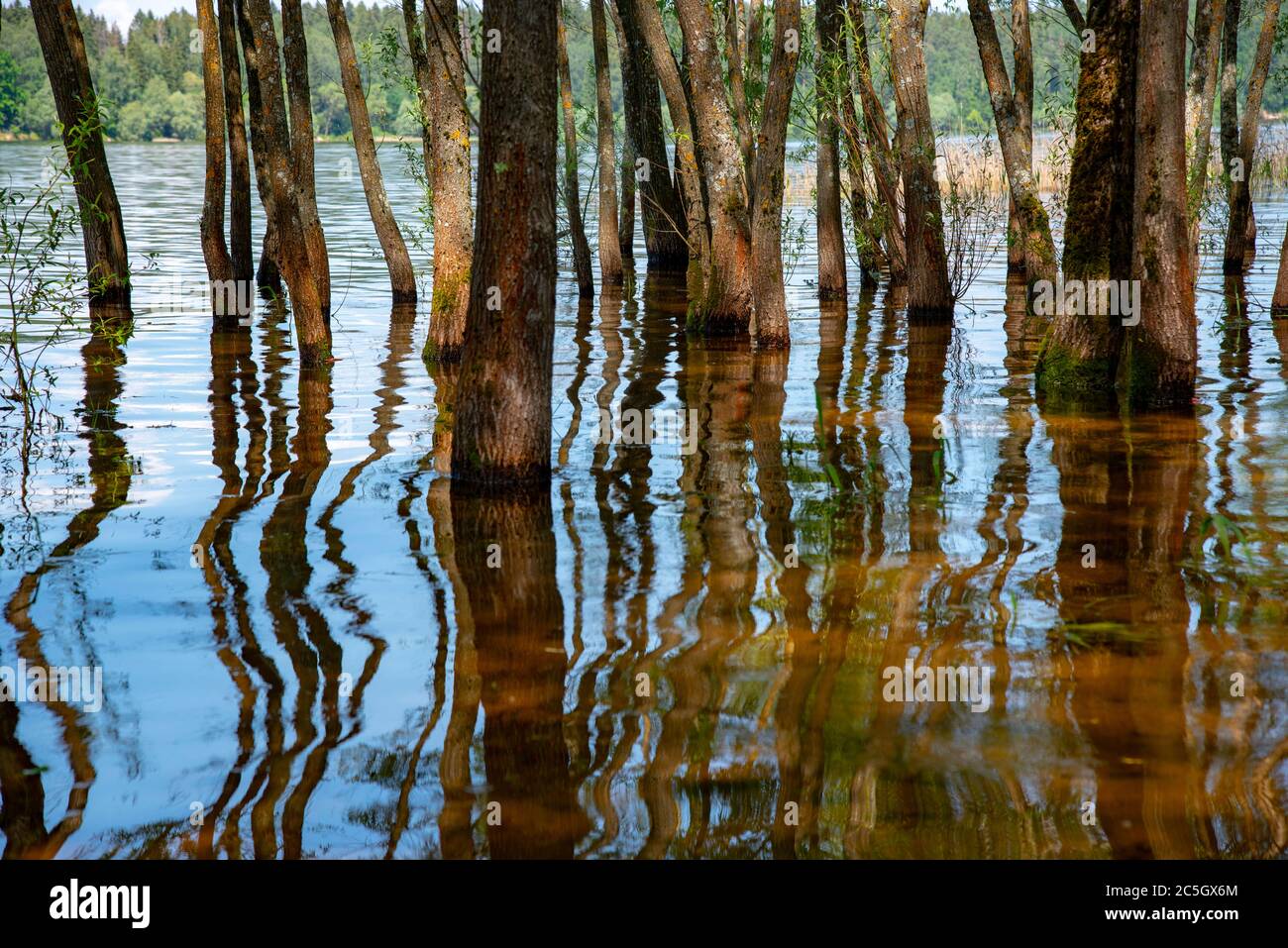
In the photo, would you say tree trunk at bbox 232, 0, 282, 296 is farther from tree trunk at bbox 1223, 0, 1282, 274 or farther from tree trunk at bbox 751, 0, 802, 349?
tree trunk at bbox 1223, 0, 1282, 274

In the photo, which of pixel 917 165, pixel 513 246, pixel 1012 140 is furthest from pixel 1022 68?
pixel 513 246

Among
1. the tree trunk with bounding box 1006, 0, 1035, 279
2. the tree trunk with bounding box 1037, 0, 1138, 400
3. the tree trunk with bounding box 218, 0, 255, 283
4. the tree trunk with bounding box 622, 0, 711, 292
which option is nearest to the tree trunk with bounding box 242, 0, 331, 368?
the tree trunk with bounding box 622, 0, 711, 292

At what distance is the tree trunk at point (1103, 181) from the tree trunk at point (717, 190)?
480cm

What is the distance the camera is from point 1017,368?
1465 cm

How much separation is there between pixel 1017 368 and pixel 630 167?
15114mm

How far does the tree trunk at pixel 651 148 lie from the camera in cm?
2697

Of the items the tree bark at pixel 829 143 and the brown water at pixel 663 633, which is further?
the tree bark at pixel 829 143

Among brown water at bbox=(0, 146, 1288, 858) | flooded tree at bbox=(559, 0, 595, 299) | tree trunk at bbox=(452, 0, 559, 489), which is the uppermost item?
flooded tree at bbox=(559, 0, 595, 299)

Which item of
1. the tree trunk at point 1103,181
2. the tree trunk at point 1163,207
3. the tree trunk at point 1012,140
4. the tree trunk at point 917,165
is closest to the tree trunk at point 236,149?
the tree trunk at point 917,165

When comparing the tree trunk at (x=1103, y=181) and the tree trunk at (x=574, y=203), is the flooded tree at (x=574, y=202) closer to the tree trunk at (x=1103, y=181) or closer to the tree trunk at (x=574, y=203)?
the tree trunk at (x=574, y=203)

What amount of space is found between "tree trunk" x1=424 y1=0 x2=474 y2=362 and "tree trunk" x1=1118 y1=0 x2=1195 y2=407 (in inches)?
263

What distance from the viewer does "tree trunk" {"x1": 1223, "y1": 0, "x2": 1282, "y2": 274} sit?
20969 millimetres
